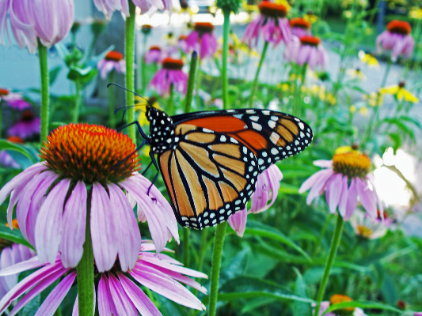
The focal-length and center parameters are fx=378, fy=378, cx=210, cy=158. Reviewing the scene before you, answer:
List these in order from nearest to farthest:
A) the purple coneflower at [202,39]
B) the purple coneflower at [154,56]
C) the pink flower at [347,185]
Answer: the pink flower at [347,185], the purple coneflower at [202,39], the purple coneflower at [154,56]

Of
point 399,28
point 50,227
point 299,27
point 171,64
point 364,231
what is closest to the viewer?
point 50,227

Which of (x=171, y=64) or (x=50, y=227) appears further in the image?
(x=171, y=64)

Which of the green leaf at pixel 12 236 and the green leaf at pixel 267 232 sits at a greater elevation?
the green leaf at pixel 12 236

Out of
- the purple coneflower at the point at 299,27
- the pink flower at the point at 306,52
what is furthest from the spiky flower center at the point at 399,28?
the pink flower at the point at 306,52

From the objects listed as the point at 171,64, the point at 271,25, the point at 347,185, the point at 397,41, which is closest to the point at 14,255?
the point at 347,185

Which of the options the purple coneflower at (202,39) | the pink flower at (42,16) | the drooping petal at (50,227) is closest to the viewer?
the drooping petal at (50,227)

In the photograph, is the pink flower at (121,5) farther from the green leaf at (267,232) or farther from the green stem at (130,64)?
the green leaf at (267,232)

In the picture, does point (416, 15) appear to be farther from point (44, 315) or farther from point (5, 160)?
point (44, 315)

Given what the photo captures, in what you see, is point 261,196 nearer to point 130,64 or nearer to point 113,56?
point 130,64
